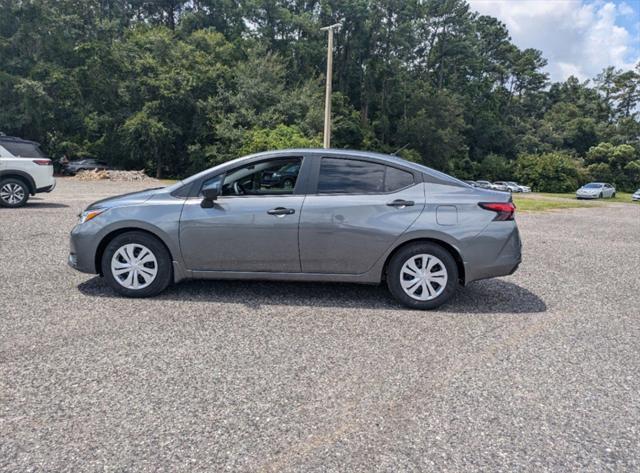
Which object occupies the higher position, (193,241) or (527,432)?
(193,241)

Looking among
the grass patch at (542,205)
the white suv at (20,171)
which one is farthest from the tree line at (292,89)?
the grass patch at (542,205)

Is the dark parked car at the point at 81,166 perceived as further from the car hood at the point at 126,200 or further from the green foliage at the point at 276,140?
the car hood at the point at 126,200

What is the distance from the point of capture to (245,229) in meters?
4.69

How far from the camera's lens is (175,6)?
181 ft

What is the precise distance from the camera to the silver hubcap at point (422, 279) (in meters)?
4.67

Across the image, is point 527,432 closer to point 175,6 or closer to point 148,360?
point 148,360

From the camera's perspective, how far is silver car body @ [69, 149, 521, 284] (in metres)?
4.63

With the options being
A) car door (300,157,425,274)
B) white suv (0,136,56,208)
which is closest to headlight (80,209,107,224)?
car door (300,157,425,274)

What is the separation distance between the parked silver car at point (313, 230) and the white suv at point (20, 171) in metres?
7.82

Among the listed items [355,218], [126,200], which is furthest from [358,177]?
[126,200]

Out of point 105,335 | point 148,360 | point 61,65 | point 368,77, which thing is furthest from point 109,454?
point 368,77

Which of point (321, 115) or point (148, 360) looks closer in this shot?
point (148, 360)

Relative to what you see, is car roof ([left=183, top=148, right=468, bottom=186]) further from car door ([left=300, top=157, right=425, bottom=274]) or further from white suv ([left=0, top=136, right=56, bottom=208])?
white suv ([left=0, top=136, right=56, bottom=208])

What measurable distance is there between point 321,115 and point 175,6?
33831 millimetres
